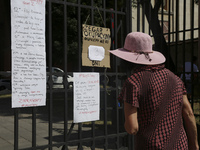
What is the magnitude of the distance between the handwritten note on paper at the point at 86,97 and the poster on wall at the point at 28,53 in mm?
471

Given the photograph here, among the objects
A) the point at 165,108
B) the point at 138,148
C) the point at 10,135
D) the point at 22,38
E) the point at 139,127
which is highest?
the point at 22,38

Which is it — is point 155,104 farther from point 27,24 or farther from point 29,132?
point 29,132

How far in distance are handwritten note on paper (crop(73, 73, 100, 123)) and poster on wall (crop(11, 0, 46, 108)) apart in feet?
1.55

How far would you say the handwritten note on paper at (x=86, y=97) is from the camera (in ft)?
12.0

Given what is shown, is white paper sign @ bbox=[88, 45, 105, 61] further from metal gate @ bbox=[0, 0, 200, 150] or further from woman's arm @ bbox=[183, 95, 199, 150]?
woman's arm @ bbox=[183, 95, 199, 150]

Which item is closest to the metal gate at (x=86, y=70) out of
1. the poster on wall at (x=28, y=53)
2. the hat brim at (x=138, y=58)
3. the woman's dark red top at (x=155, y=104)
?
the poster on wall at (x=28, y=53)

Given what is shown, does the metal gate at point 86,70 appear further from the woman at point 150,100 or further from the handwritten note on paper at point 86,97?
the woman at point 150,100

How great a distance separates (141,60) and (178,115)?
526 mm

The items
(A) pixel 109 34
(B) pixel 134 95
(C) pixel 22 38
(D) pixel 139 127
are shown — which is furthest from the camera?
(A) pixel 109 34

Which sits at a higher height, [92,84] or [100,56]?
[100,56]

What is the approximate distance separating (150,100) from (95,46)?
1914 millimetres

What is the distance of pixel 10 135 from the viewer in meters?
7.33

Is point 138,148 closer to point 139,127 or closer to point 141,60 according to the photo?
point 139,127

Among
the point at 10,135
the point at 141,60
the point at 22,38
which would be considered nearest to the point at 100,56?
the point at 22,38
